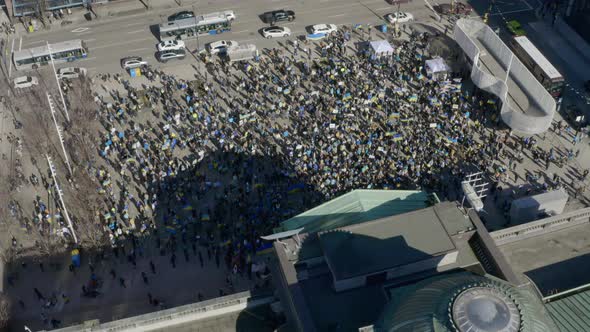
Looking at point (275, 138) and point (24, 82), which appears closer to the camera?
point (275, 138)

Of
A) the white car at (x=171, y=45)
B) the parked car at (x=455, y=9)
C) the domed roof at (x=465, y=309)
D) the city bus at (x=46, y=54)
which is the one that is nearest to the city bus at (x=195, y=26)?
the white car at (x=171, y=45)

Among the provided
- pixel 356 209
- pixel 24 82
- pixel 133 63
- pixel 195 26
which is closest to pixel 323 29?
pixel 195 26

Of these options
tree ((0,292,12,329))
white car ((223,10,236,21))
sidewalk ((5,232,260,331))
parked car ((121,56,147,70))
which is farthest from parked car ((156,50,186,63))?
tree ((0,292,12,329))

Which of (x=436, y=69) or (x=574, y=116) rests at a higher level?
(x=436, y=69)

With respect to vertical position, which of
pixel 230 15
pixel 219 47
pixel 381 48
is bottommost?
pixel 381 48

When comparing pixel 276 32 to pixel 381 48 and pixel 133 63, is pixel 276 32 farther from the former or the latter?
pixel 133 63

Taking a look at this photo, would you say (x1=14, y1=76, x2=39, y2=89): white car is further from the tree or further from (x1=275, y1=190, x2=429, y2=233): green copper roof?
(x1=275, y1=190, x2=429, y2=233): green copper roof

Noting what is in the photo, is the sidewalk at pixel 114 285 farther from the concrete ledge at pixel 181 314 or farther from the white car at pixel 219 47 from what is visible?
the white car at pixel 219 47
